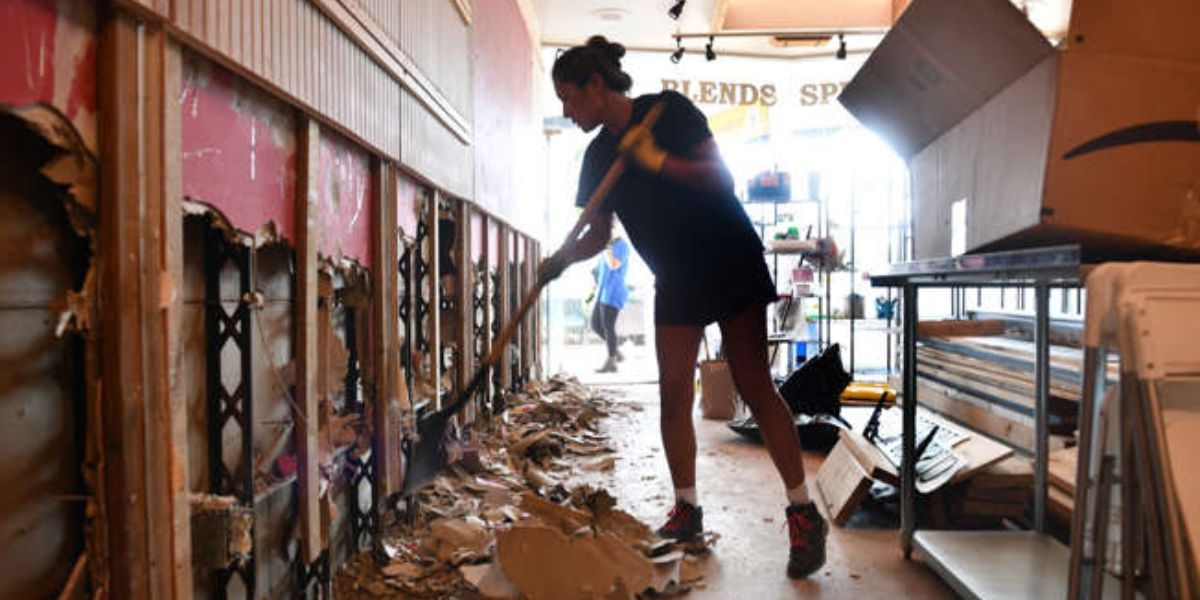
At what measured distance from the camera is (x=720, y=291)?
2.18 m

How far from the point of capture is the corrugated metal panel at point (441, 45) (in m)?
2.64

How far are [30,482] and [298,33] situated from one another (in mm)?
1063

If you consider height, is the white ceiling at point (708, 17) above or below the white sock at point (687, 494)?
above

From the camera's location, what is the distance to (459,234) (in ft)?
11.8

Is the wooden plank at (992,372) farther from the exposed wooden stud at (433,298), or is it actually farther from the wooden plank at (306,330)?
the wooden plank at (306,330)

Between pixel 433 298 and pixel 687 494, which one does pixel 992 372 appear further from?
pixel 433 298

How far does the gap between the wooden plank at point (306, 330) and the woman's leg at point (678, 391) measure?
0.95 meters

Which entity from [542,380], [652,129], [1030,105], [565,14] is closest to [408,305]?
[652,129]

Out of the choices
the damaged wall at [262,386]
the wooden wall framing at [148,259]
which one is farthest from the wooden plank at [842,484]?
the wooden wall framing at [148,259]

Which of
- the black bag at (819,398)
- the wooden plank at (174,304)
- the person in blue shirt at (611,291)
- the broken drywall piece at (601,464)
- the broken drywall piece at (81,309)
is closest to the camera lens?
the broken drywall piece at (81,309)

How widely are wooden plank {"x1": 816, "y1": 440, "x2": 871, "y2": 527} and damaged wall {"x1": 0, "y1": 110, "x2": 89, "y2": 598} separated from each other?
7.07ft

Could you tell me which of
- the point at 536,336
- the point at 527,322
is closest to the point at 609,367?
the point at 536,336

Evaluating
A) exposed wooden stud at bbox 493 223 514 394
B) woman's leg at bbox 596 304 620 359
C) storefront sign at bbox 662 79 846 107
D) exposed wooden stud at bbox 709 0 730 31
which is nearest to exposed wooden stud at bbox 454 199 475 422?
exposed wooden stud at bbox 493 223 514 394

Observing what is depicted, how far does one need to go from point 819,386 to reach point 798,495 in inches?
67.5
